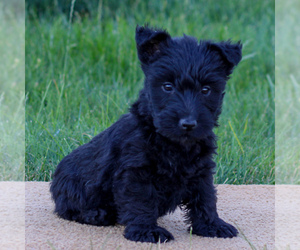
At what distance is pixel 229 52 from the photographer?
12.0 ft

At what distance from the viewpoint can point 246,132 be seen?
6586mm

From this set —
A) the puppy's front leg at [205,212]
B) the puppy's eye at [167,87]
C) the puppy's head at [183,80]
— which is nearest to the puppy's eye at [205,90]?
the puppy's head at [183,80]

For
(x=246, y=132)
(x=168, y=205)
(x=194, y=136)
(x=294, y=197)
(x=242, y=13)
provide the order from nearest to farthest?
(x=194, y=136), (x=168, y=205), (x=294, y=197), (x=246, y=132), (x=242, y=13)

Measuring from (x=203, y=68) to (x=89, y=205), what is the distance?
4.60 ft

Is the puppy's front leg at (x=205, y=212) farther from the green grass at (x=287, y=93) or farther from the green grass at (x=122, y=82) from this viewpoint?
the green grass at (x=287, y=93)

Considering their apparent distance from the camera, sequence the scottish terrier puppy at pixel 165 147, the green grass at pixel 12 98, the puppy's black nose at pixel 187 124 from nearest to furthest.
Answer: the puppy's black nose at pixel 187 124 < the scottish terrier puppy at pixel 165 147 < the green grass at pixel 12 98

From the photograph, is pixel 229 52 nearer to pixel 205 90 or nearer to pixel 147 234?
pixel 205 90

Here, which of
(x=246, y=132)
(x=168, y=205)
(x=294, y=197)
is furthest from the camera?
(x=246, y=132)

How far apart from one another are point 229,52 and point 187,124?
73cm

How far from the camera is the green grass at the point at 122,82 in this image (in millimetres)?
5773

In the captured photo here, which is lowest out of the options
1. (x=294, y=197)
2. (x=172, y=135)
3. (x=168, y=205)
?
(x=294, y=197)

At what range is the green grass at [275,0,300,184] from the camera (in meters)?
5.95

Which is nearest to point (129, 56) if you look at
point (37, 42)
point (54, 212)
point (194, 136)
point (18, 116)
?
point (37, 42)

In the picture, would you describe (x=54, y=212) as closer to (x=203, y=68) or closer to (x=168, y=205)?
(x=168, y=205)
